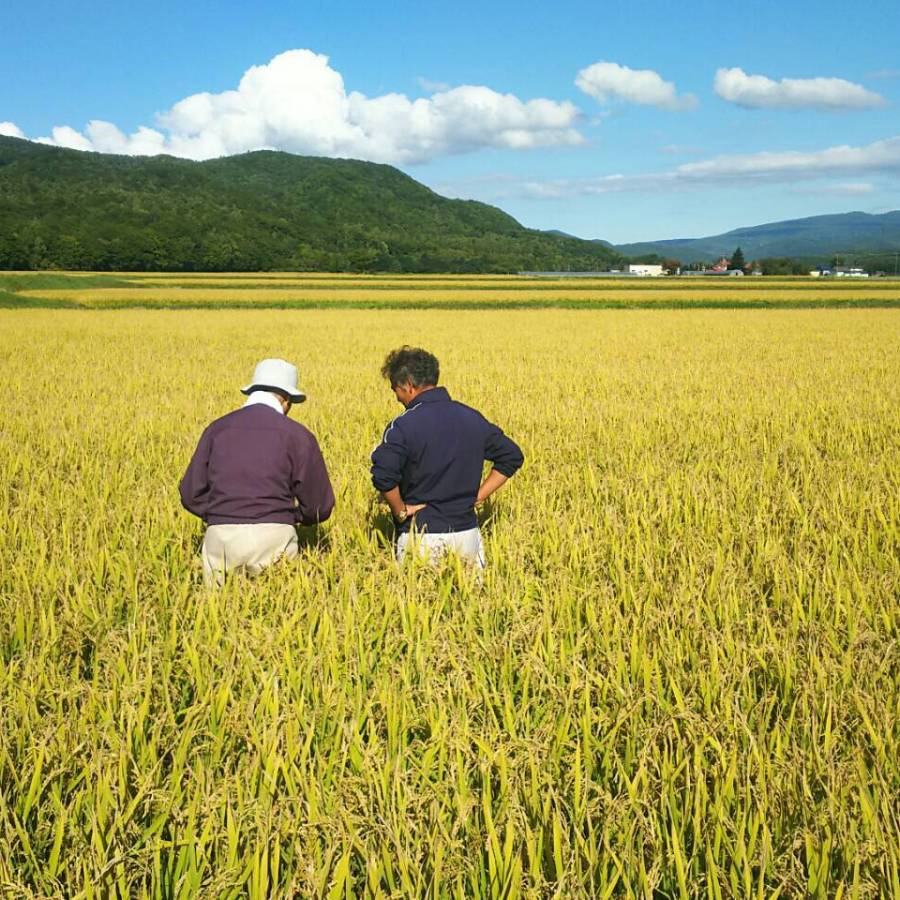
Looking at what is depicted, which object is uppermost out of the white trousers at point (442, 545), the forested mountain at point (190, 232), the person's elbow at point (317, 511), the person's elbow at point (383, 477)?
the forested mountain at point (190, 232)

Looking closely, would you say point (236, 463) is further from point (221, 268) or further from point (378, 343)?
point (221, 268)

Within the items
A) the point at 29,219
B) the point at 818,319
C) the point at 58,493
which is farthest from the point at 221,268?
the point at 58,493

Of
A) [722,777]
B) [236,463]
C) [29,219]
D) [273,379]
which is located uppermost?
[29,219]

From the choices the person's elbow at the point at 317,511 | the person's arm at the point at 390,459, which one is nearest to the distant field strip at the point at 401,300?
the person's elbow at the point at 317,511

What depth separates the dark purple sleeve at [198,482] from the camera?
402 cm

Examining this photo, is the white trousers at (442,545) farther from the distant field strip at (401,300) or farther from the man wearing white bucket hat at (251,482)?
the distant field strip at (401,300)

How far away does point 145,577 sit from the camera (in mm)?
4082

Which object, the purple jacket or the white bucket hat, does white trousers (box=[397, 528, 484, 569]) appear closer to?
the purple jacket

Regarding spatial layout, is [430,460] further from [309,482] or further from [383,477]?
[309,482]

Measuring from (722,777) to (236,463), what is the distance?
2615mm

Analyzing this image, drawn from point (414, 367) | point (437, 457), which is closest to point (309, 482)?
point (437, 457)

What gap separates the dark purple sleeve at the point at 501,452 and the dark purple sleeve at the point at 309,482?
2.83 feet

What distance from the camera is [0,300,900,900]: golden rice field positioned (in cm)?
193

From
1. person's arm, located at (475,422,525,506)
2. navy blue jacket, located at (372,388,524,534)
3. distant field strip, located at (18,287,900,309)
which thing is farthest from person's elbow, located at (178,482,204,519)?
distant field strip, located at (18,287,900,309)
